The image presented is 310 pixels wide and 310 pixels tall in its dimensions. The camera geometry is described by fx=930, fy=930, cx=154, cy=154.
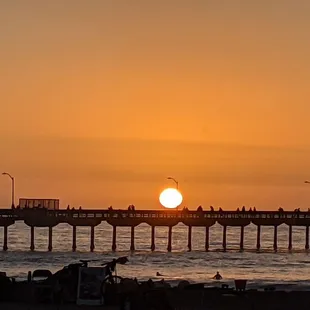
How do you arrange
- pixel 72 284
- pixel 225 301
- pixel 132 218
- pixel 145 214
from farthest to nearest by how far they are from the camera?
pixel 145 214, pixel 132 218, pixel 225 301, pixel 72 284

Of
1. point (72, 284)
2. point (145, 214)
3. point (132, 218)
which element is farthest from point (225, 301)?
point (145, 214)

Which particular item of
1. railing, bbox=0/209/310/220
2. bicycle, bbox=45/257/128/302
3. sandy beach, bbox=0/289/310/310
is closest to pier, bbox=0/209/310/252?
railing, bbox=0/209/310/220

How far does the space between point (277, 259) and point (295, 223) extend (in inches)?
287

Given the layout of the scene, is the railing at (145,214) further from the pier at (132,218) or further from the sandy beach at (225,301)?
the sandy beach at (225,301)

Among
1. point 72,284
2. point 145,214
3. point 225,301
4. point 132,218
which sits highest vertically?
point 145,214

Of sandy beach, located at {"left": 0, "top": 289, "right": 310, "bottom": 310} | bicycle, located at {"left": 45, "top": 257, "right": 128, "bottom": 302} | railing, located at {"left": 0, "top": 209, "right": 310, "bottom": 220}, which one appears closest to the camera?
bicycle, located at {"left": 45, "top": 257, "right": 128, "bottom": 302}

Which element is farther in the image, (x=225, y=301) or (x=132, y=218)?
(x=132, y=218)

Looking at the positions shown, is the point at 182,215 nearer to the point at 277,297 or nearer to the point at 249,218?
the point at 249,218

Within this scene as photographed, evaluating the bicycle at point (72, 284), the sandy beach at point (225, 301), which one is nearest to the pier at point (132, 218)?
the sandy beach at point (225, 301)

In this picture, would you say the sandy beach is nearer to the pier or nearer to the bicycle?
the bicycle

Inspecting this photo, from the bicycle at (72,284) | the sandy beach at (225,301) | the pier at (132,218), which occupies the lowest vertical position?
the sandy beach at (225,301)

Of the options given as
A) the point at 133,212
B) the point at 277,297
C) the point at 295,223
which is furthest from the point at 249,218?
the point at 277,297

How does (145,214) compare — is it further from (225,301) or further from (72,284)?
(72,284)

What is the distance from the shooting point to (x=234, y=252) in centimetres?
10075
